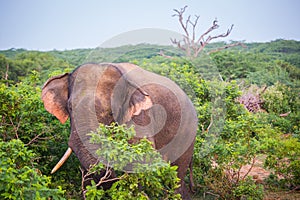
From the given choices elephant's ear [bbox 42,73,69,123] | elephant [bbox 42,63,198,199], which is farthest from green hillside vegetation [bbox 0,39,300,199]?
elephant [bbox 42,63,198,199]

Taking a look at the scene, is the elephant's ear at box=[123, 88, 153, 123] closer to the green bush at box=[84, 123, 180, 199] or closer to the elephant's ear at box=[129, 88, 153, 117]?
the elephant's ear at box=[129, 88, 153, 117]

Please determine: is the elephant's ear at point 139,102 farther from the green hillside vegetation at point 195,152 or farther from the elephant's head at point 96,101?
the green hillside vegetation at point 195,152

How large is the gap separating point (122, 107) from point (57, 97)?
1185 millimetres

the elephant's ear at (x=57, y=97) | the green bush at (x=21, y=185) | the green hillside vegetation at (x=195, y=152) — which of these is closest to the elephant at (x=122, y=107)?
the elephant's ear at (x=57, y=97)

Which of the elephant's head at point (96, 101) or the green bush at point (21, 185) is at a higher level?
the elephant's head at point (96, 101)

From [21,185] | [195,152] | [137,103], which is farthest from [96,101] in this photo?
[195,152]

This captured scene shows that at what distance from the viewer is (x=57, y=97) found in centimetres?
589

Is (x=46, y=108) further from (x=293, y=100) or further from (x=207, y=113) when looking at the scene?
(x=293, y=100)

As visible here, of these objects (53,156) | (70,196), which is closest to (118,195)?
(70,196)

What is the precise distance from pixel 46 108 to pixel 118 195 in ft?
7.84

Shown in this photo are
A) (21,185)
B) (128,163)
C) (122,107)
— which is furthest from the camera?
(122,107)

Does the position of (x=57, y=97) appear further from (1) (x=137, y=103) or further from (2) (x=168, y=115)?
(2) (x=168, y=115)

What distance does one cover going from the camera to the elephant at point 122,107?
4.95 metres

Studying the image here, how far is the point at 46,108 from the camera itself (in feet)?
19.4
